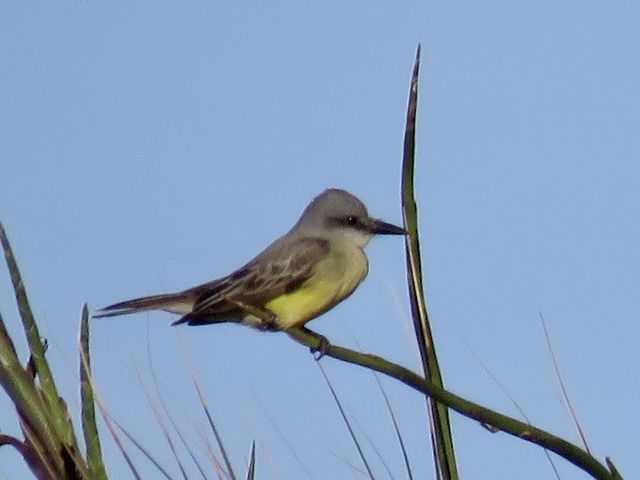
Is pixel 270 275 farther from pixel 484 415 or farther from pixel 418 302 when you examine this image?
pixel 484 415

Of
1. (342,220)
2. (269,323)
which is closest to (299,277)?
(342,220)

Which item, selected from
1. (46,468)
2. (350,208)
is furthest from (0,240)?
(350,208)

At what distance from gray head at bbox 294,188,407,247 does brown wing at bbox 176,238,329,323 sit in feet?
0.79

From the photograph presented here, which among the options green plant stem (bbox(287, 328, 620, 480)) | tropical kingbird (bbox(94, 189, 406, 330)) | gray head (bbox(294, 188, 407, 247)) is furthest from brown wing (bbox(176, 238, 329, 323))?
green plant stem (bbox(287, 328, 620, 480))

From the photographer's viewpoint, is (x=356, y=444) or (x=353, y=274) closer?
(x=356, y=444)

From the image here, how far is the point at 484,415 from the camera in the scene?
1.23m

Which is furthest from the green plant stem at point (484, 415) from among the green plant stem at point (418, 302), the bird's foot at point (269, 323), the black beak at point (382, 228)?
the black beak at point (382, 228)

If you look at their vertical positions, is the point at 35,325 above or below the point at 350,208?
below

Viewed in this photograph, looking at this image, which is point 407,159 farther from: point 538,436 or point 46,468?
point 46,468

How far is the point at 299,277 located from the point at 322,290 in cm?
14

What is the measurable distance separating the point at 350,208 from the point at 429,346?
536cm

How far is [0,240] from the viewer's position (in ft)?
4.54

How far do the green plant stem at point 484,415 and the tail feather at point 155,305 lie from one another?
394 cm

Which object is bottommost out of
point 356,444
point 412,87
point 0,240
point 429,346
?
point 356,444
